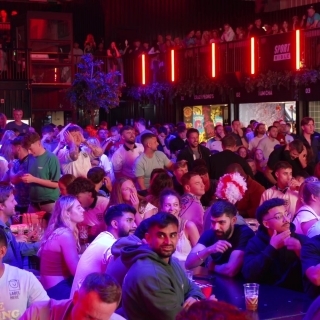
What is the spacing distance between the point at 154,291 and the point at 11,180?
5.21 metres

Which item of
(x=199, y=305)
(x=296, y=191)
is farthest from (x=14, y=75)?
(x=199, y=305)

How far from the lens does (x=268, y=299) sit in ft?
15.9

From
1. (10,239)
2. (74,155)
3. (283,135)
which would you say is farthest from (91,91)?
(10,239)

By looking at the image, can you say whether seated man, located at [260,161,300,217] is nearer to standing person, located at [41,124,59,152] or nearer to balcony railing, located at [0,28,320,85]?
standing person, located at [41,124,59,152]

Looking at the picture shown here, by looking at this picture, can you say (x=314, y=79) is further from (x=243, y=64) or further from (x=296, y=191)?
(x=296, y=191)

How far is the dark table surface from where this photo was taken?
14.8ft

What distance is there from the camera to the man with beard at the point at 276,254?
529cm

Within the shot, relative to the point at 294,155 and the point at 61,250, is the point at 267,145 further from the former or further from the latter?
the point at 61,250

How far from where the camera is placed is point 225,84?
67.3 ft

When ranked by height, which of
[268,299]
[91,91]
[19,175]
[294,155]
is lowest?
[268,299]

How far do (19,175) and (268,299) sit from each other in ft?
15.1

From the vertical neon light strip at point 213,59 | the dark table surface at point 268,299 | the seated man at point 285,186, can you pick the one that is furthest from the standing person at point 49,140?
the vertical neon light strip at point 213,59

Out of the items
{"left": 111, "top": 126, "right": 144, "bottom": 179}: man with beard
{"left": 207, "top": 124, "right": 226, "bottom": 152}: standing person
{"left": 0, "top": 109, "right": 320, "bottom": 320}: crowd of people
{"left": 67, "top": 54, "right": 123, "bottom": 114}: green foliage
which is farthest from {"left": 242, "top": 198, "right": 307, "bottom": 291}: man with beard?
{"left": 67, "top": 54, "right": 123, "bottom": 114}: green foliage

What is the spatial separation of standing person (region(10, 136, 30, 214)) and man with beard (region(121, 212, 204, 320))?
474 cm
